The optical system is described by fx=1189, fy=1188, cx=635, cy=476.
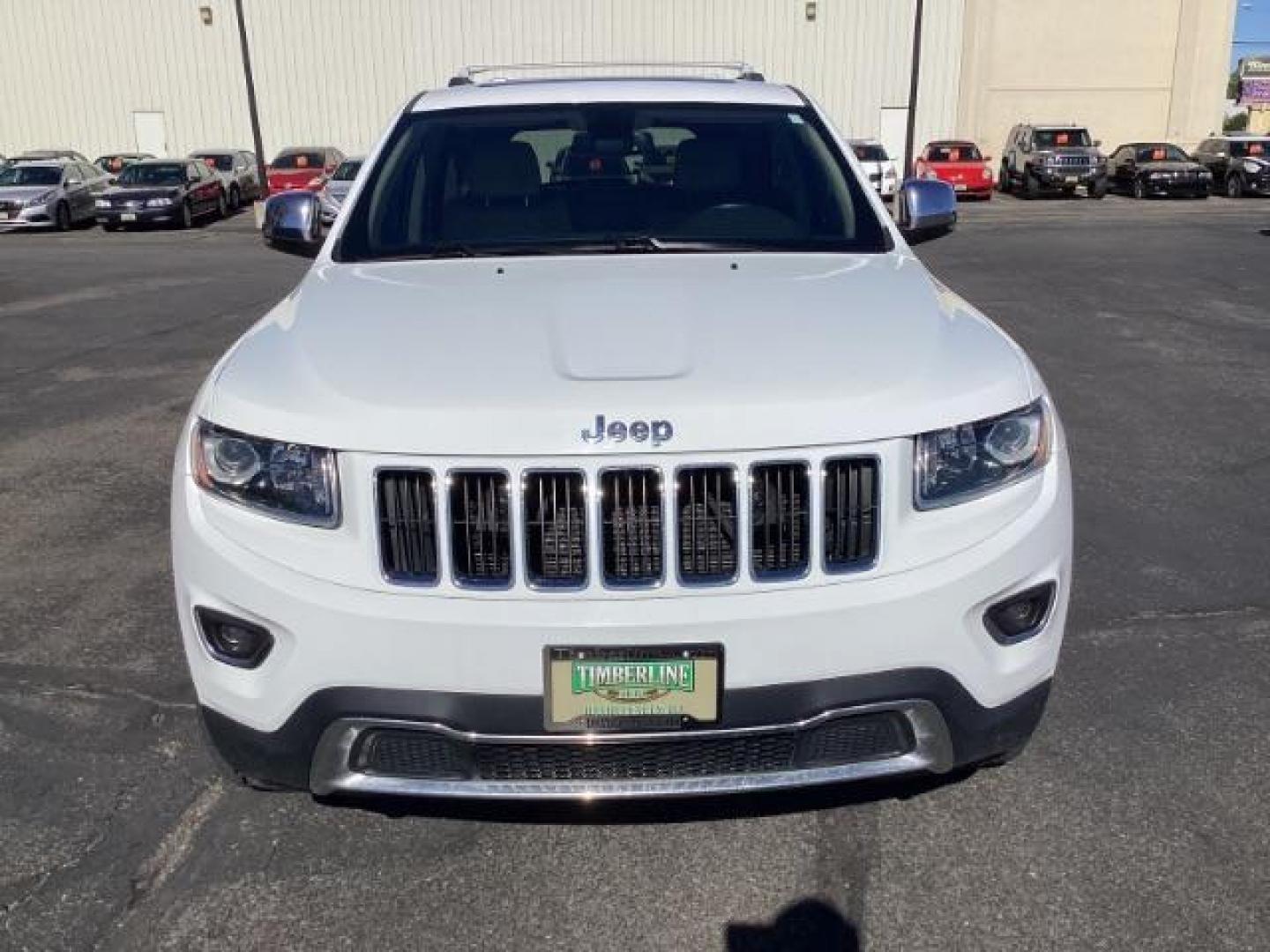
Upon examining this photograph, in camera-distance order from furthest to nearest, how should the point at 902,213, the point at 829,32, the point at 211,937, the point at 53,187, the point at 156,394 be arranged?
the point at 829,32, the point at 53,187, the point at 156,394, the point at 902,213, the point at 211,937

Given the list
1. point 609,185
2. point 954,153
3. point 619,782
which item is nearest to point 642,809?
point 619,782

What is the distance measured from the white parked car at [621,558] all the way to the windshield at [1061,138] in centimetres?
3365

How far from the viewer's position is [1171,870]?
9.14 ft

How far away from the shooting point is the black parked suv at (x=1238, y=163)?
31.4m

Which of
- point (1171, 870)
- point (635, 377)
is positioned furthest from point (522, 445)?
point (1171, 870)

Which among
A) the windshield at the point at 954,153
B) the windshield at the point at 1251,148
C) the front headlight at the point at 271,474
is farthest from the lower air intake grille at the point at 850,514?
the windshield at the point at 1251,148

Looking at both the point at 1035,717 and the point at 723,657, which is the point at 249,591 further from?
the point at 1035,717

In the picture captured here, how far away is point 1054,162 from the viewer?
32.0m

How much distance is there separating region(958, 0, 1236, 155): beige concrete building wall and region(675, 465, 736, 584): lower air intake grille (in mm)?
38977

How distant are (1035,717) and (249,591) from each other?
1.74 metres

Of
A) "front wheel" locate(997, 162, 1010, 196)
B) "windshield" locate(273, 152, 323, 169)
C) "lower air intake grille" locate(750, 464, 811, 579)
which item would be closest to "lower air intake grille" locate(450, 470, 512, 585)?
"lower air intake grille" locate(750, 464, 811, 579)

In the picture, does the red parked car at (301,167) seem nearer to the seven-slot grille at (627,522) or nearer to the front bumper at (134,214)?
the front bumper at (134,214)

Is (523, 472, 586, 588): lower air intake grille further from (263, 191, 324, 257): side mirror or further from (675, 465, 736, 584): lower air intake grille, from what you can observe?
(263, 191, 324, 257): side mirror

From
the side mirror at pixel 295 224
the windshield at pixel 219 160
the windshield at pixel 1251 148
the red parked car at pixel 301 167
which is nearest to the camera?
the side mirror at pixel 295 224
